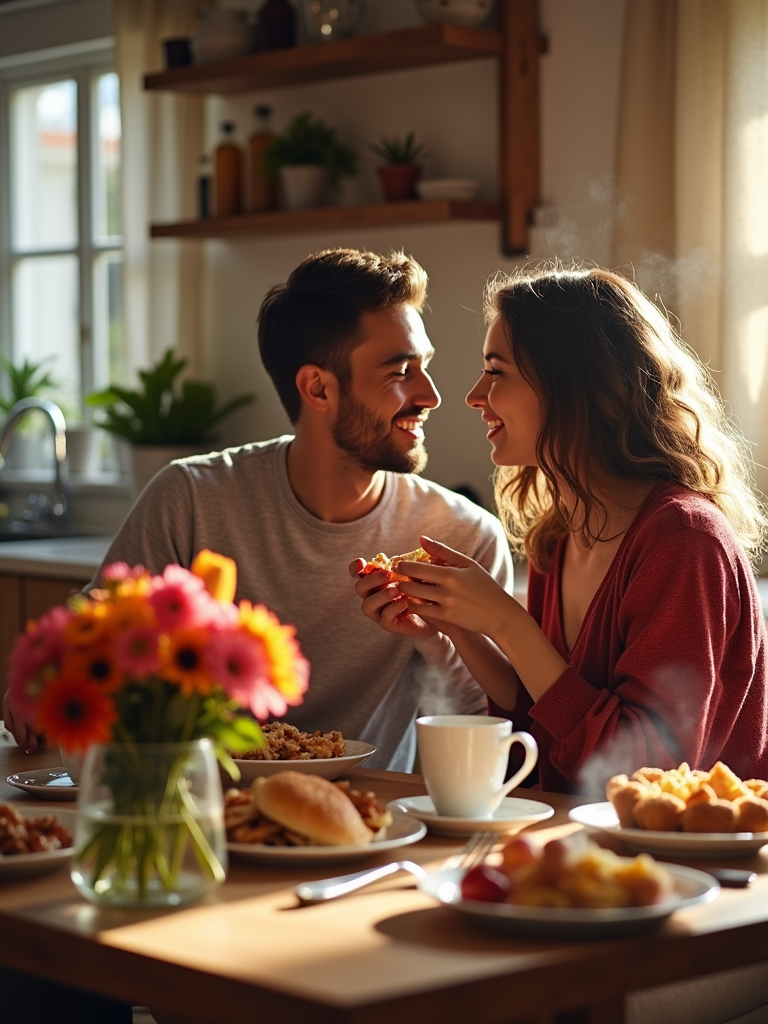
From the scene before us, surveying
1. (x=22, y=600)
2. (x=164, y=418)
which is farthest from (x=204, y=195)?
(x=22, y=600)

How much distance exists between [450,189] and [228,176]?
0.91 meters

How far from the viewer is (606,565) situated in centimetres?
207

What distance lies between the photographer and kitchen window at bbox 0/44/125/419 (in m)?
5.16

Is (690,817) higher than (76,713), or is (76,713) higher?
(76,713)

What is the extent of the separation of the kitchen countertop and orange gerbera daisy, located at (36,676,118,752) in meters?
2.45

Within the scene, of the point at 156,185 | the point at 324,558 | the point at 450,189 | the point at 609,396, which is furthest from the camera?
the point at 156,185

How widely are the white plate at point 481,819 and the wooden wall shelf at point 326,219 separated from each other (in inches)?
88.6

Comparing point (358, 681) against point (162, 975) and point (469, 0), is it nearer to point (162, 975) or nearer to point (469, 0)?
point (162, 975)

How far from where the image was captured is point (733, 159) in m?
3.06

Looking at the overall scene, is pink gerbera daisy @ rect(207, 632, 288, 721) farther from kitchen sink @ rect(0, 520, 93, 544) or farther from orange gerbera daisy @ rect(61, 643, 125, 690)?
kitchen sink @ rect(0, 520, 93, 544)

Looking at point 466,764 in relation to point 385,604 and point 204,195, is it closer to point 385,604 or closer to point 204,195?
point 385,604

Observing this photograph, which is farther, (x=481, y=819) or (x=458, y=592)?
(x=458, y=592)

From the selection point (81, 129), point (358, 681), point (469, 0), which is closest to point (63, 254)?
point (81, 129)

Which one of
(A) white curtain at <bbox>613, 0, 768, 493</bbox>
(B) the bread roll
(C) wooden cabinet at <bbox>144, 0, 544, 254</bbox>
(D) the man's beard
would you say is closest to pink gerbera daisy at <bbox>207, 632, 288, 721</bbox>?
(B) the bread roll
